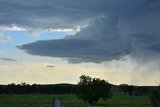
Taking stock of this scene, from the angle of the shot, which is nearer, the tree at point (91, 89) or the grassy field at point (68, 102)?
the grassy field at point (68, 102)

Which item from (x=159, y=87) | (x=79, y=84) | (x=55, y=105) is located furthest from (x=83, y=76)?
(x=55, y=105)

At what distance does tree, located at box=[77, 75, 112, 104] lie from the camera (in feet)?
333

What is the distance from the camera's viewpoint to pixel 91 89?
101 meters

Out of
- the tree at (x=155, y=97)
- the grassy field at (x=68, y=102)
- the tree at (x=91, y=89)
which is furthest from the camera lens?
the tree at (x=91, y=89)

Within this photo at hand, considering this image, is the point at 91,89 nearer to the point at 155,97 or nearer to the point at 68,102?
the point at 68,102

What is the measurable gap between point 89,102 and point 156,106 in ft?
132

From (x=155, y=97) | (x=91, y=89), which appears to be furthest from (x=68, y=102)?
(x=155, y=97)

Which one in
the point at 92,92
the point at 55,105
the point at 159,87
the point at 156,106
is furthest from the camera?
the point at 92,92

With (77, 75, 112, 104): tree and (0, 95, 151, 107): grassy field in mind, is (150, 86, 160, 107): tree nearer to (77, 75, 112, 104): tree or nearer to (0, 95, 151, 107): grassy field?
(0, 95, 151, 107): grassy field

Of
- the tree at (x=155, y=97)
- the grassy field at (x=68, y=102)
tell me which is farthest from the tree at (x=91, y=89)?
the tree at (x=155, y=97)

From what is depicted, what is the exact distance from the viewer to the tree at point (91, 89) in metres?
101

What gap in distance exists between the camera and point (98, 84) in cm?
10412

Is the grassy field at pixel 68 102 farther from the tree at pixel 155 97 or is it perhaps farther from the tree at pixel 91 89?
the tree at pixel 155 97

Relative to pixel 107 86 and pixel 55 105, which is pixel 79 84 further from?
pixel 55 105
